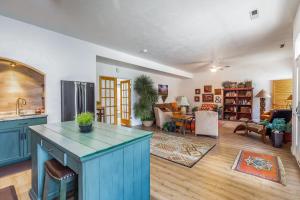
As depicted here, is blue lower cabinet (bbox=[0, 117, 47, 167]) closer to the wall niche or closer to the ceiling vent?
the wall niche

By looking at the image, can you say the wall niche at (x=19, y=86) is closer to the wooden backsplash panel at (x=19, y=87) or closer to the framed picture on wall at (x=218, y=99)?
the wooden backsplash panel at (x=19, y=87)

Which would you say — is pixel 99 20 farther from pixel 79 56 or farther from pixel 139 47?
pixel 139 47

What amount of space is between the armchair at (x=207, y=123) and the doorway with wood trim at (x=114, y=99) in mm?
3006

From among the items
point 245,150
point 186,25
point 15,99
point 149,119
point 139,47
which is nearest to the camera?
point 186,25

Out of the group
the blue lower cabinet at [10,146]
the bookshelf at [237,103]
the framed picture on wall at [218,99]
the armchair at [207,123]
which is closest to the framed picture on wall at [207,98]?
the framed picture on wall at [218,99]

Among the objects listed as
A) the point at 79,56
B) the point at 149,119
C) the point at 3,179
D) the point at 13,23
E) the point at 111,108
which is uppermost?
the point at 13,23

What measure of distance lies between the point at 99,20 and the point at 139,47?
64.3 inches

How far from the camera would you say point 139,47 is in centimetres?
435

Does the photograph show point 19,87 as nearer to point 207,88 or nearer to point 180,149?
point 180,149

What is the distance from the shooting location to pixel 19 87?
11.0ft

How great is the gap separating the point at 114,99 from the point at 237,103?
6.34m

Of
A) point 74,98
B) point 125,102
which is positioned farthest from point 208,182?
point 125,102

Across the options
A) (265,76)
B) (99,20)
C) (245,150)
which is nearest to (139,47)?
(99,20)

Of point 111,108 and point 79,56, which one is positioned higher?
point 79,56
